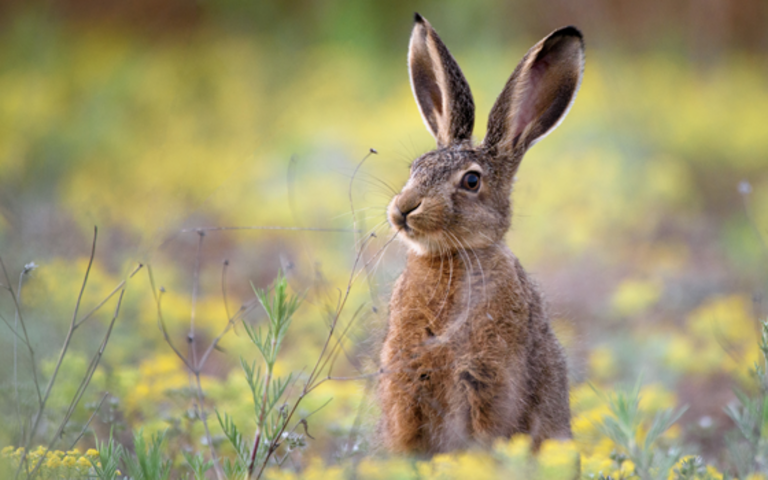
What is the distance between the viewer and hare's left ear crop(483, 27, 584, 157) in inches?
132

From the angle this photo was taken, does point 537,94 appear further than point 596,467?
Yes

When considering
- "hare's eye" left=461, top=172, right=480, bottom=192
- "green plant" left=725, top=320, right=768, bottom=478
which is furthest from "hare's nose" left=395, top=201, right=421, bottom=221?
"green plant" left=725, top=320, right=768, bottom=478

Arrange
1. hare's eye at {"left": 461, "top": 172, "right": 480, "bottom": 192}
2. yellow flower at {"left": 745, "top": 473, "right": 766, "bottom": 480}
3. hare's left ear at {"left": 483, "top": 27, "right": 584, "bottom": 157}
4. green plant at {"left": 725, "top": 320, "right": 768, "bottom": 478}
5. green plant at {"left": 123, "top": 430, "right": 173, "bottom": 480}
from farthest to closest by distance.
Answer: hare's left ear at {"left": 483, "top": 27, "right": 584, "bottom": 157}, hare's eye at {"left": 461, "top": 172, "right": 480, "bottom": 192}, yellow flower at {"left": 745, "top": 473, "right": 766, "bottom": 480}, green plant at {"left": 725, "top": 320, "right": 768, "bottom": 478}, green plant at {"left": 123, "top": 430, "right": 173, "bottom": 480}

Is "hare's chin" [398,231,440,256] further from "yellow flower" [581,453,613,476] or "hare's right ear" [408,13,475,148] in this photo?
"yellow flower" [581,453,613,476]

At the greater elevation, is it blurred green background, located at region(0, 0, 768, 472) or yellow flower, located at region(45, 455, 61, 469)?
blurred green background, located at region(0, 0, 768, 472)

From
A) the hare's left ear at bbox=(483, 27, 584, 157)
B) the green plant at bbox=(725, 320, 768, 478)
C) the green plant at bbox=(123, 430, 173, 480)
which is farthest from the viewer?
the hare's left ear at bbox=(483, 27, 584, 157)

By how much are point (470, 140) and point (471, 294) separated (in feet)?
2.76

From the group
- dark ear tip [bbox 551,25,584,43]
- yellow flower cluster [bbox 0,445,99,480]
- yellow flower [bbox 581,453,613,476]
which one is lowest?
yellow flower cluster [bbox 0,445,99,480]

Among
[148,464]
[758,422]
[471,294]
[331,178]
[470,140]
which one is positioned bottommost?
[148,464]

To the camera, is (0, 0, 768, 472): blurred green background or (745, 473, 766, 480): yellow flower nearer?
(745, 473, 766, 480): yellow flower

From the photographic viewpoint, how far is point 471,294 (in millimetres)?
3080

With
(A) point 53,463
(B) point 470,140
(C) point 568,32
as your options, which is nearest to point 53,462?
(A) point 53,463

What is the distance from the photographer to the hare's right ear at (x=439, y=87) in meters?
3.43

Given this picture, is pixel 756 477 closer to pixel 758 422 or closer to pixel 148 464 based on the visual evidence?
pixel 758 422
